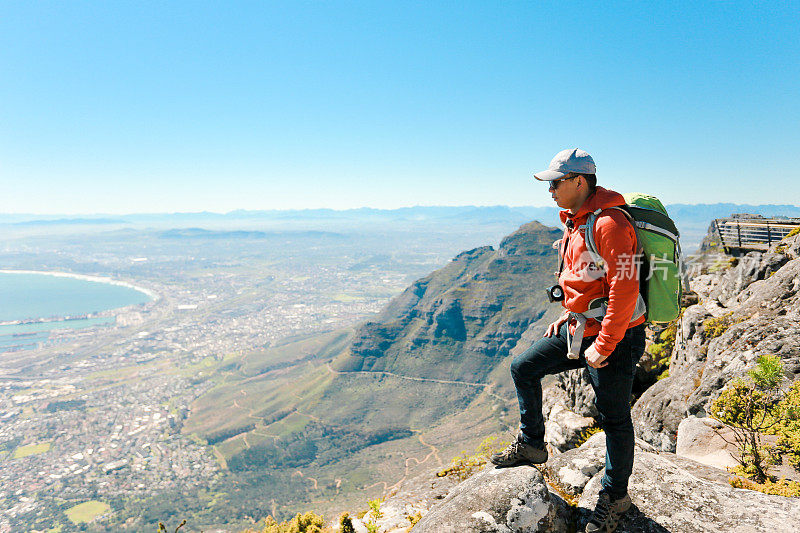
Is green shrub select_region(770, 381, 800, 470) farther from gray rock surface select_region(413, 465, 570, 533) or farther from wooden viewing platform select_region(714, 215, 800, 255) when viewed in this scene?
wooden viewing platform select_region(714, 215, 800, 255)

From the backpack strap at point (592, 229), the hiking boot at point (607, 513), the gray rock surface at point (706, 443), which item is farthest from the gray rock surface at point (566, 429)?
the backpack strap at point (592, 229)

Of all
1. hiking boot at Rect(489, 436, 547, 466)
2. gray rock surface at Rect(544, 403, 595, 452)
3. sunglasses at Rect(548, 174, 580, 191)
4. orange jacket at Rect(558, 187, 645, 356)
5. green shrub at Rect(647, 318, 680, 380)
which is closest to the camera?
orange jacket at Rect(558, 187, 645, 356)

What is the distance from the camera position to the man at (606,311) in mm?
4188

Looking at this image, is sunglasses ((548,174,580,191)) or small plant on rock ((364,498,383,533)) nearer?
sunglasses ((548,174,580,191))

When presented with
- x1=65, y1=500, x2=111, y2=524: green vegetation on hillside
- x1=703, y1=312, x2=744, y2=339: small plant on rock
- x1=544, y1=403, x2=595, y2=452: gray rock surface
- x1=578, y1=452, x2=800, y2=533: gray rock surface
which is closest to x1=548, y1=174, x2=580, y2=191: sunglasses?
x1=578, y1=452, x2=800, y2=533: gray rock surface

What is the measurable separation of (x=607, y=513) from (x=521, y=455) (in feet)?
4.08

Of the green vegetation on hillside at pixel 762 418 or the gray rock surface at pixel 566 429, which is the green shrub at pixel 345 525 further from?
the gray rock surface at pixel 566 429

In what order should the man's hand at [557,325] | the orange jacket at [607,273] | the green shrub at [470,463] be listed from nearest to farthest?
the orange jacket at [607,273] → the man's hand at [557,325] → the green shrub at [470,463]

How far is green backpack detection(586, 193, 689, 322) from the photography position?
438cm

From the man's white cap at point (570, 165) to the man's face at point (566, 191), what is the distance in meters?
0.12

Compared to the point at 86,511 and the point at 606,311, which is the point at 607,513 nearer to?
the point at 606,311

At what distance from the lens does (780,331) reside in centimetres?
949

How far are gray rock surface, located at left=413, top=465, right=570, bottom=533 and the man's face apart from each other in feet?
11.8

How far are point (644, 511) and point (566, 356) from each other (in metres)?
2.00
